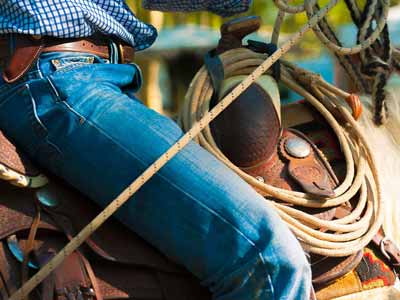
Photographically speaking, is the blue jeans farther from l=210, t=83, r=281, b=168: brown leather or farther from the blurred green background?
the blurred green background

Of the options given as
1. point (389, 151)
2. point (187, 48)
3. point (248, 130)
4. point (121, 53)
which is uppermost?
point (121, 53)

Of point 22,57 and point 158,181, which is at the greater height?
point 22,57

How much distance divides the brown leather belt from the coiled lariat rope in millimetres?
394

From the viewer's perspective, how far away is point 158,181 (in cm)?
212

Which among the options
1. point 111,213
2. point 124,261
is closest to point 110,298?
point 124,261

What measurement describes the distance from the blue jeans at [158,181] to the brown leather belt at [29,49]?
32 millimetres

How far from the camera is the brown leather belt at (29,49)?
7.45 feet

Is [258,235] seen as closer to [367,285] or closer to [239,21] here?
[367,285]

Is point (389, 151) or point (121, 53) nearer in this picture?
point (121, 53)

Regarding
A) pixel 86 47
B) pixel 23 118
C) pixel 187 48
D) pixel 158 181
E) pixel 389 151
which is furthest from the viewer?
pixel 187 48

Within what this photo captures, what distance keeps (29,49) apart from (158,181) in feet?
1.77

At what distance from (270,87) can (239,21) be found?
24 centimetres

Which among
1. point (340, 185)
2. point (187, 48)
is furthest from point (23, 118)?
point (187, 48)

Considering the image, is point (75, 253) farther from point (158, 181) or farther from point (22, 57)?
point (22, 57)
